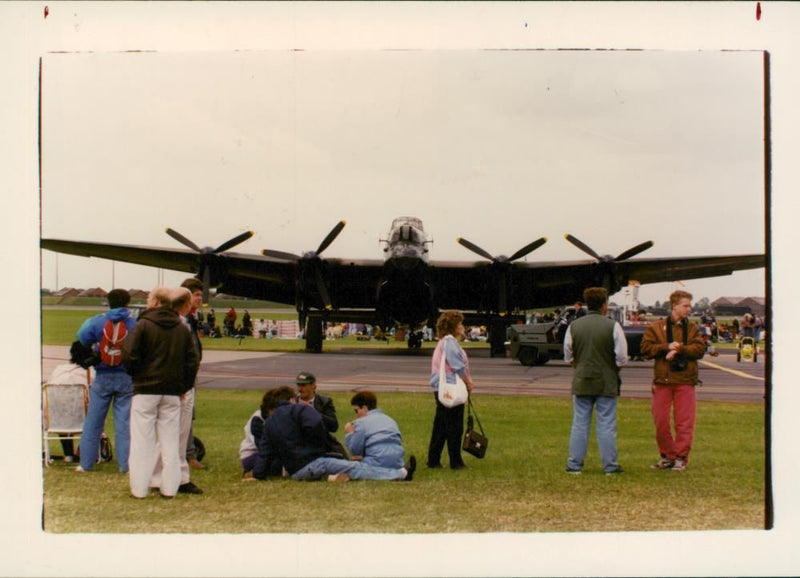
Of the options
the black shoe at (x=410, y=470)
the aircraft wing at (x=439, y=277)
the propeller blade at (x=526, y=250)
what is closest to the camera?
the black shoe at (x=410, y=470)

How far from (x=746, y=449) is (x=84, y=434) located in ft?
25.5

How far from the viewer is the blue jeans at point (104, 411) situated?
8977mm

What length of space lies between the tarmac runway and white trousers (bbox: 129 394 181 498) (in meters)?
6.25

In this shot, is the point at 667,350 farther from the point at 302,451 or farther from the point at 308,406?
the point at 302,451

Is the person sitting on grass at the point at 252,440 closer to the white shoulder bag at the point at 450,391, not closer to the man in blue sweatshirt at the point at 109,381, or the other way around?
the man in blue sweatshirt at the point at 109,381

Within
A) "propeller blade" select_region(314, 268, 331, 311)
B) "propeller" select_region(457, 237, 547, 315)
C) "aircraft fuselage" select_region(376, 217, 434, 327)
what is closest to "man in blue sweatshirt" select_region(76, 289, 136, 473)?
"aircraft fuselage" select_region(376, 217, 434, 327)

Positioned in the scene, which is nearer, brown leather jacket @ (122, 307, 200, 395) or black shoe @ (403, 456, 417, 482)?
brown leather jacket @ (122, 307, 200, 395)

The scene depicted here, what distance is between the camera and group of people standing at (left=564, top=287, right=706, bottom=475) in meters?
9.08

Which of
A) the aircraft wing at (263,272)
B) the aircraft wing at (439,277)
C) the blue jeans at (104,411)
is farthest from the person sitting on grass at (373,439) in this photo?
the aircraft wing at (439,277)

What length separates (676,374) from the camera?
9406mm

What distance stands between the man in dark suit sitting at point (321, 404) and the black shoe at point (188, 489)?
138cm

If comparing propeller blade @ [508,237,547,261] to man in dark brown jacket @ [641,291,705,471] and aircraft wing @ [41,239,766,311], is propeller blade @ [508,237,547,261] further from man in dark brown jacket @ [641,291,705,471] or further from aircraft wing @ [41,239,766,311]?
man in dark brown jacket @ [641,291,705,471]

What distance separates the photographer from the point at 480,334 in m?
44.4

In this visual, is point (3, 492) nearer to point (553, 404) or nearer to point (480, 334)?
point (553, 404)
